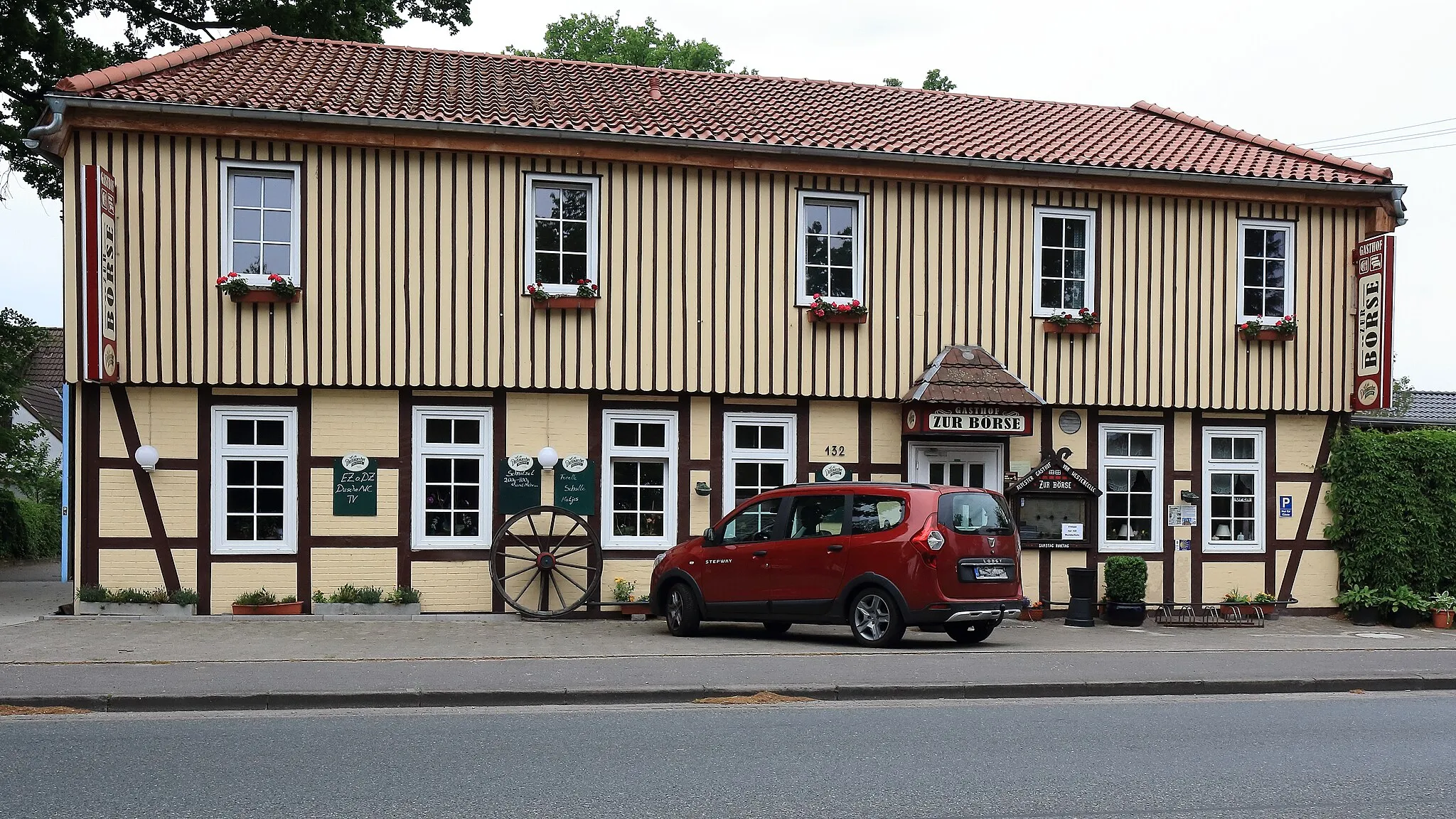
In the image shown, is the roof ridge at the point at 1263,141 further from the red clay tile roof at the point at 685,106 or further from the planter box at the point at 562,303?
the planter box at the point at 562,303

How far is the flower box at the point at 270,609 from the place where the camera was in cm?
1590

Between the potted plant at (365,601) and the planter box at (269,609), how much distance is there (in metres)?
0.23

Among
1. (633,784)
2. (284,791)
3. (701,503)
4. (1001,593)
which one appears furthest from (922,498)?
(284,791)

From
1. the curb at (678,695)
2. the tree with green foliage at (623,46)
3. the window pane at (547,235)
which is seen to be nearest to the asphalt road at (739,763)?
the curb at (678,695)

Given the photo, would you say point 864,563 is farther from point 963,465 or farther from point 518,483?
point 518,483

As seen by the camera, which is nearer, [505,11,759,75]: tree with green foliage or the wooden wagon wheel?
the wooden wagon wheel

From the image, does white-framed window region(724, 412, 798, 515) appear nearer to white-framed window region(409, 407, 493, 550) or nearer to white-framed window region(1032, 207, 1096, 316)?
white-framed window region(409, 407, 493, 550)

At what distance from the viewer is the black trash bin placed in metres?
17.3

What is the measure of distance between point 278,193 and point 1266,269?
13.3 meters

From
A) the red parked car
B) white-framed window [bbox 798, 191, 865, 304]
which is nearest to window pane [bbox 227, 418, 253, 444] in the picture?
the red parked car

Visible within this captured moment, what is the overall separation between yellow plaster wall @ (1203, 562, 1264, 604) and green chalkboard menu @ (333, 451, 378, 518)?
37.1 ft

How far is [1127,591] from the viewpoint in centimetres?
1744

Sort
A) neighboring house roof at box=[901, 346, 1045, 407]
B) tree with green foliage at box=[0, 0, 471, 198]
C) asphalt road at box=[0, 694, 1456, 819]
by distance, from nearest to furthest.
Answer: asphalt road at box=[0, 694, 1456, 819], neighboring house roof at box=[901, 346, 1045, 407], tree with green foliage at box=[0, 0, 471, 198]

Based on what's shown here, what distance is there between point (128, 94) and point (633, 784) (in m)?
12.0
